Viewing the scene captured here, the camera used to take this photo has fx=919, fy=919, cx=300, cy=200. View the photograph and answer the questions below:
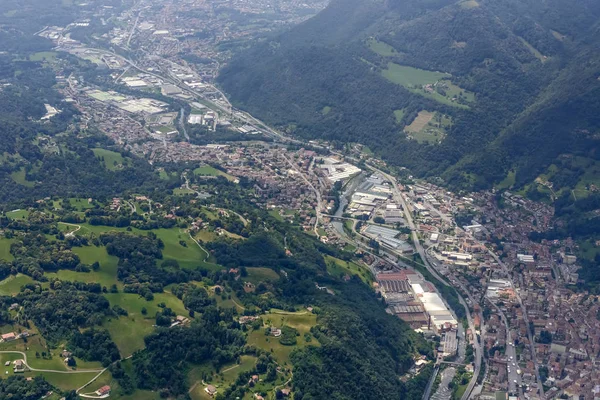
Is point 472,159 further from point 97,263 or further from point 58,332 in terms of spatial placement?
point 58,332

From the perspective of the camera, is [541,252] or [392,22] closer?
[541,252]

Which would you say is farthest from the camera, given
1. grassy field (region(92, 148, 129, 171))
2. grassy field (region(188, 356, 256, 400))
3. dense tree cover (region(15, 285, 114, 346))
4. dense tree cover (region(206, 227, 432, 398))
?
grassy field (region(92, 148, 129, 171))

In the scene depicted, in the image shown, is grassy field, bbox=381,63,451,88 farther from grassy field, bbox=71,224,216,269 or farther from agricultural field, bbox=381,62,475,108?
grassy field, bbox=71,224,216,269

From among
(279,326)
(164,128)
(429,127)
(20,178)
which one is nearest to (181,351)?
(279,326)

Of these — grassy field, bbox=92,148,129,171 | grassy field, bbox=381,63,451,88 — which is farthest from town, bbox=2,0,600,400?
grassy field, bbox=381,63,451,88

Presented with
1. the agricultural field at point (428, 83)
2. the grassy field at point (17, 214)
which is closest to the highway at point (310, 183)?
the agricultural field at point (428, 83)

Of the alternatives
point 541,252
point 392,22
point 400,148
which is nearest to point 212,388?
point 541,252
